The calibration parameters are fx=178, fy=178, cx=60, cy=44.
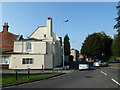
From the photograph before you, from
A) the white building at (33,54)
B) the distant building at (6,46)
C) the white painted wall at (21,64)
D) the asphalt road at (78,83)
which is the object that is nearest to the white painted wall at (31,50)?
the white building at (33,54)

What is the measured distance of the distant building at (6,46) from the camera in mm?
34500

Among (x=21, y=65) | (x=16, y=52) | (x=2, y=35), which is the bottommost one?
(x=21, y=65)

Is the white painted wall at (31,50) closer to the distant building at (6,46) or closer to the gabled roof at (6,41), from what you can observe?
the distant building at (6,46)

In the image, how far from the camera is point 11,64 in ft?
110

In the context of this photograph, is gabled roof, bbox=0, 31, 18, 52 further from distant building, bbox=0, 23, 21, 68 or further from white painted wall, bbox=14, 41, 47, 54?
white painted wall, bbox=14, 41, 47, 54

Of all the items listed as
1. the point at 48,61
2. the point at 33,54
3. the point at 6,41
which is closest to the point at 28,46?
the point at 33,54

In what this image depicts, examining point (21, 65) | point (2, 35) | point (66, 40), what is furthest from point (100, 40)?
point (21, 65)

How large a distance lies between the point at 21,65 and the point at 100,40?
4204 cm

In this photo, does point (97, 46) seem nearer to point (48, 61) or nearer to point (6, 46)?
point (48, 61)

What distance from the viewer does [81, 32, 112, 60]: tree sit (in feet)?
220

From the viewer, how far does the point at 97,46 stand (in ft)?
219

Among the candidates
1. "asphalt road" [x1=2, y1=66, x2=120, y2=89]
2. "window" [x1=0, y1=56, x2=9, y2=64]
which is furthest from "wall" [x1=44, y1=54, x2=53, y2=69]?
"asphalt road" [x1=2, y1=66, x2=120, y2=89]

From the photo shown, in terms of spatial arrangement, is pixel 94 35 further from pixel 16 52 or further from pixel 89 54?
pixel 16 52

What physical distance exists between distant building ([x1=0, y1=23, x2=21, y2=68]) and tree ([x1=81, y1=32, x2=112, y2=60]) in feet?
106
